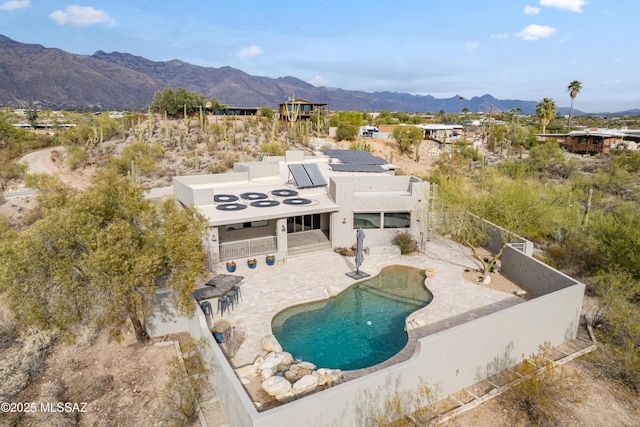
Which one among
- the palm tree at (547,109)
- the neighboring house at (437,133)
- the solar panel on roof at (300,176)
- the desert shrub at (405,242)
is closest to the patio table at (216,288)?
the solar panel on roof at (300,176)

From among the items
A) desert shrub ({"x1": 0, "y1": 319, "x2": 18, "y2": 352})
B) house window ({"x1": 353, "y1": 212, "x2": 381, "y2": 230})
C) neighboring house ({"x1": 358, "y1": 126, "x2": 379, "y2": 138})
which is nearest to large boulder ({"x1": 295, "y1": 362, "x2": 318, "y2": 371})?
desert shrub ({"x1": 0, "y1": 319, "x2": 18, "y2": 352})

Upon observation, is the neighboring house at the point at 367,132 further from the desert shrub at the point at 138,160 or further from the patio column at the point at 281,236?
the patio column at the point at 281,236

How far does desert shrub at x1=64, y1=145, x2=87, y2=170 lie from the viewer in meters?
46.2

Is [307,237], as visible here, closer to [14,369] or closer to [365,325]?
[365,325]

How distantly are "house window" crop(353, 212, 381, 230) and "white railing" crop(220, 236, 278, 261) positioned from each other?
4654 millimetres

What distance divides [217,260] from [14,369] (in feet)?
26.5

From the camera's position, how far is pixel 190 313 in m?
12.4

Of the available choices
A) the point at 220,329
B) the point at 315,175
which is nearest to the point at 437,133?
the point at 315,175

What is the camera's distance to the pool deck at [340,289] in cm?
1312

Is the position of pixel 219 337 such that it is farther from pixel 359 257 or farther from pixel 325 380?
pixel 359 257

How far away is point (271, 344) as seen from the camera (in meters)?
11.9

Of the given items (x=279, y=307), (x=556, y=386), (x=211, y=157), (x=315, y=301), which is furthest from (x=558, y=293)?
(x=211, y=157)

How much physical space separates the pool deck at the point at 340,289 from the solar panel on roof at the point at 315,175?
460cm

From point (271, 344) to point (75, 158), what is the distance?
1823 inches
